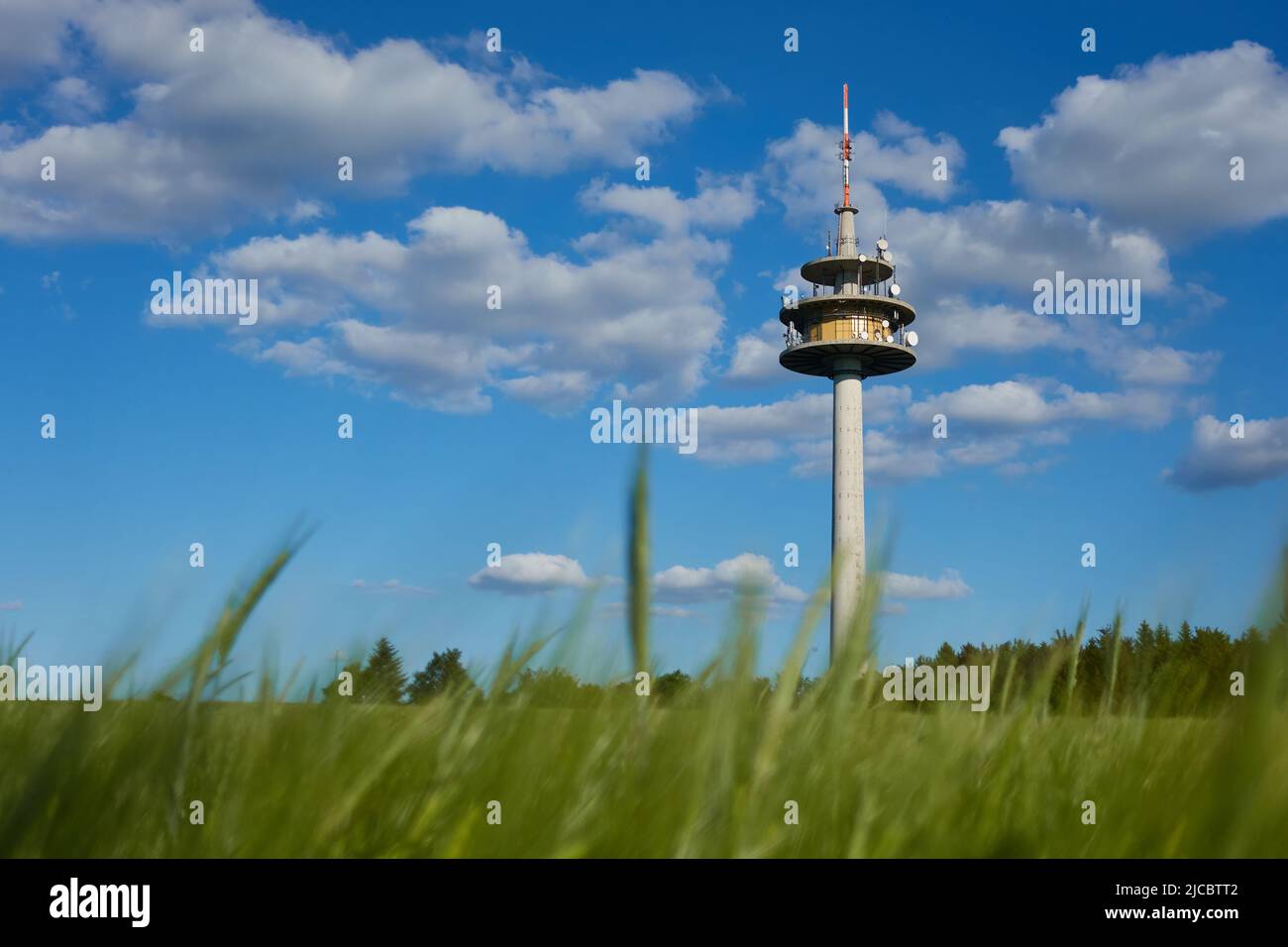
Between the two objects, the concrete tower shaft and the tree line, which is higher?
the concrete tower shaft

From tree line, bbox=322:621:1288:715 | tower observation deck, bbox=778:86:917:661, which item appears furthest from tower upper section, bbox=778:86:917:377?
tree line, bbox=322:621:1288:715

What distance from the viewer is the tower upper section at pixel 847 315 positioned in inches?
1807

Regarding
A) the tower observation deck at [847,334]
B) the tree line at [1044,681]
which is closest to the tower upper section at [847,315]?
the tower observation deck at [847,334]

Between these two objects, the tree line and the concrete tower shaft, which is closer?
the tree line

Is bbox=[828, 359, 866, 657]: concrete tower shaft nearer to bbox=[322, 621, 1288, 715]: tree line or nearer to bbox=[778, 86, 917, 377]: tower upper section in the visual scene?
bbox=[778, 86, 917, 377]: tower upper section

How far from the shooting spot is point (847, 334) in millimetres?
45531

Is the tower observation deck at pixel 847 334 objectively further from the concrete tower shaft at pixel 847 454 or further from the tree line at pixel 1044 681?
the tree line at pixel 1044 681

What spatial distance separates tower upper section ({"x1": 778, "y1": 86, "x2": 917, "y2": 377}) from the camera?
1807 inches

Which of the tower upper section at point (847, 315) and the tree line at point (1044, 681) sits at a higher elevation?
the tower upper section at point (847, 315)

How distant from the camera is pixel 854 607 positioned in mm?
1603
